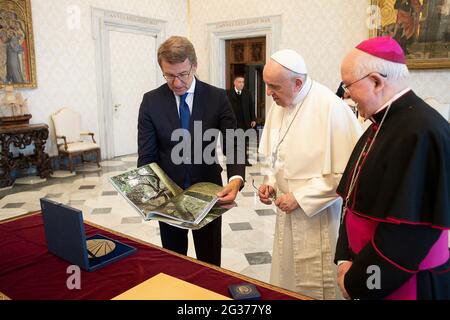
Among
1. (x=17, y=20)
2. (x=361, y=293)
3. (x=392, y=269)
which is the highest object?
(x=17, y=20)

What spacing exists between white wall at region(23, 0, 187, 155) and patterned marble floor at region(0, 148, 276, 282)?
4.20 ft

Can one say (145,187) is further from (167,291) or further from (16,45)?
(16,45)

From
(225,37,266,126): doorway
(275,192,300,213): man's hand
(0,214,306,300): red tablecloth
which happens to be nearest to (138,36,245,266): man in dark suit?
(275,192,300,213): man's hand

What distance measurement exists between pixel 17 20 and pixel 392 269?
283 inches

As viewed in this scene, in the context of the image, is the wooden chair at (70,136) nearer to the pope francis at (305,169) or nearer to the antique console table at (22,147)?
the antique console table at (22,147)

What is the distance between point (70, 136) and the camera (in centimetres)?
747

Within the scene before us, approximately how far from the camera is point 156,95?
7.61 ft

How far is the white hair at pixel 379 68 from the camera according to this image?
1398 millimetres

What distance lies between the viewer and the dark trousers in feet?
7.72

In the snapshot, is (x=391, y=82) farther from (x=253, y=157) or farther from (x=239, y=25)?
(x=239, y=25)

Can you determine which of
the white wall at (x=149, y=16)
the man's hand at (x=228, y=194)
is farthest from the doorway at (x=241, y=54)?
the man's hand at (x=228, y=194)

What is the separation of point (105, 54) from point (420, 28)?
6.06 meters

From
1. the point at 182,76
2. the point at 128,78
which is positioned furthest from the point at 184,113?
the point at 128,78
